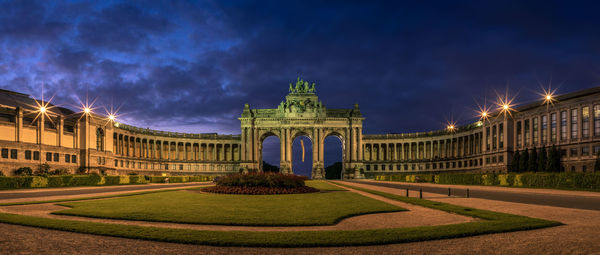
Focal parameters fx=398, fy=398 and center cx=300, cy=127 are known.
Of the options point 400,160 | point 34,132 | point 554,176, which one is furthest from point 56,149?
point 400,160

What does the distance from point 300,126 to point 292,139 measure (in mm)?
4831

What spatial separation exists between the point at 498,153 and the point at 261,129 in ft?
221

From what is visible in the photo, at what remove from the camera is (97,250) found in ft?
34.2

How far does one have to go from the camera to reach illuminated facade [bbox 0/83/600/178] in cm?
6550

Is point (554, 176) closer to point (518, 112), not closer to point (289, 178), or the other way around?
point (289, 178)

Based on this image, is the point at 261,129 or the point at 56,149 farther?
A: the point at 261,129

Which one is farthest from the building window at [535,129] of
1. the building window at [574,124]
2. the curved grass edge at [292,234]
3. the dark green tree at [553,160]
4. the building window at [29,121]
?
the building window at [29,121]

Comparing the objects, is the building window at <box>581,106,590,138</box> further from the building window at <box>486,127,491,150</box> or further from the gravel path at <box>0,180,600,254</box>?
the gravel path at <box>0,180,600,254</box>

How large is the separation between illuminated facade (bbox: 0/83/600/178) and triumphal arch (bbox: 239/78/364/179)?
312 mm

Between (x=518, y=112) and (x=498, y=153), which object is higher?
(x=518, y=112)

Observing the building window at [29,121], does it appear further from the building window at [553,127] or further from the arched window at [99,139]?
the building window at [553,127]

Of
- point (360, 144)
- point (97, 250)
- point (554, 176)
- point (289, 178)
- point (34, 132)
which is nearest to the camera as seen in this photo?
point (97, 250)

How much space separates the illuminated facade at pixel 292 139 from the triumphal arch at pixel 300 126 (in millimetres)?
312

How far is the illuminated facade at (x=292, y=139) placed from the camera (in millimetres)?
65500
